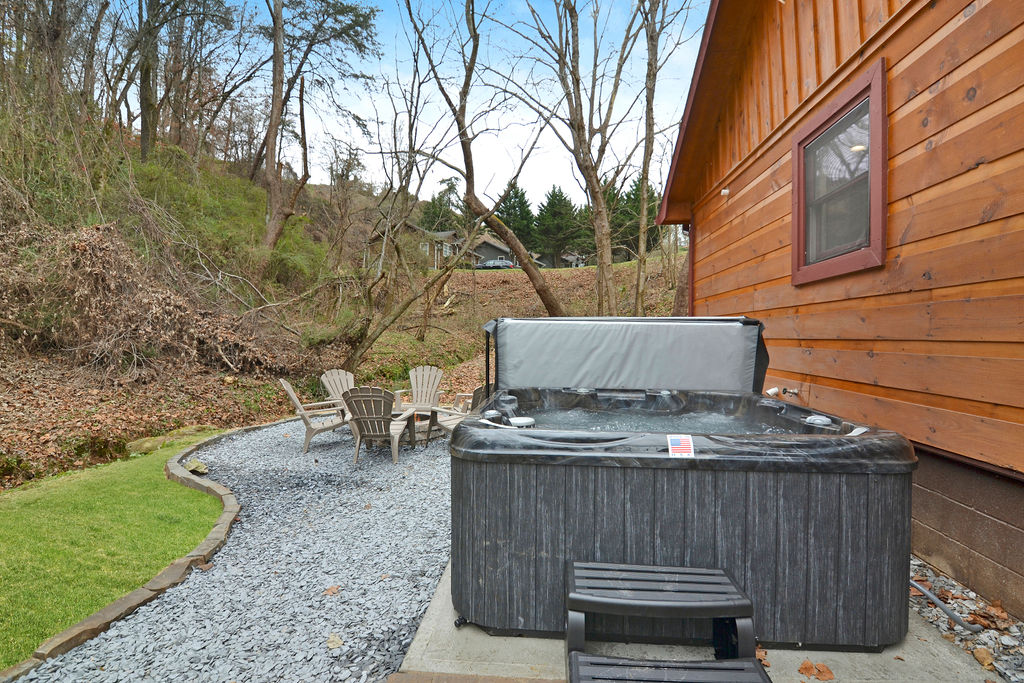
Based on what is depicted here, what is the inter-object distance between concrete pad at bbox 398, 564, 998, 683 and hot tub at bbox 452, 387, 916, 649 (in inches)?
2.0

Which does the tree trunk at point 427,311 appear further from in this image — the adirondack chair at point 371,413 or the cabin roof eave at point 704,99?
the adirondack chair at point 371,413

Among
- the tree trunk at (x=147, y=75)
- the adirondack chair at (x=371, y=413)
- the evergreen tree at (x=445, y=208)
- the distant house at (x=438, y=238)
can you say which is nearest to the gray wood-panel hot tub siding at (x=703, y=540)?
the adirondack chair at (x=371, y=413)

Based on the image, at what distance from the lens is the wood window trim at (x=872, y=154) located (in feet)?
10.2

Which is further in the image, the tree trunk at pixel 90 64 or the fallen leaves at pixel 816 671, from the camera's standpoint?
the tree trunk at pixel 90 64

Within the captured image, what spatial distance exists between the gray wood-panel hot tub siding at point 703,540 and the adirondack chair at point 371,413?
3.43 meters

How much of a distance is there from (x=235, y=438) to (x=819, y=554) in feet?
20.7

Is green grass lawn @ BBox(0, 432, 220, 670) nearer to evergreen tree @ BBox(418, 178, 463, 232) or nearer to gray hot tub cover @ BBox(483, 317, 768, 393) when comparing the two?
gray hot tub cover @ BBox(483, 317, 768, 393)

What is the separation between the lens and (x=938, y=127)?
271 centimetres

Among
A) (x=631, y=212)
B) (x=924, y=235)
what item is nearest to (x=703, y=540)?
(x=924, y=235)

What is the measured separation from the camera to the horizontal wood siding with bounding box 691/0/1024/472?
2316 mm

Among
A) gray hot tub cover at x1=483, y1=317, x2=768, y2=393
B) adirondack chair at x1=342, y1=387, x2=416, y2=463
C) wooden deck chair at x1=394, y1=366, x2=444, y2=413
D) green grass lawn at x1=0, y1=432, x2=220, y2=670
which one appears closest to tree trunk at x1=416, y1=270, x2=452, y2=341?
wooden deck chair at x1=394, y1=366, x2=444, y2=413

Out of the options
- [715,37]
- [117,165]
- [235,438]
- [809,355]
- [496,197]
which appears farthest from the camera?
[496,197]

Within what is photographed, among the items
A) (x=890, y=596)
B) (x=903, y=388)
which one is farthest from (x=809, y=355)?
(x=890, y=596)

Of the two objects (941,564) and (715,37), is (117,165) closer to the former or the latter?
(715,37)
